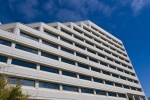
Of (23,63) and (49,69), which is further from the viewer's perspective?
(49,69)

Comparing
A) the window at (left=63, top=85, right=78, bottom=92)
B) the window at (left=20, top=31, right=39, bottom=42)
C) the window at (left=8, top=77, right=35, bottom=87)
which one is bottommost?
the window at (left=63, top=85, right=78, bottom=92)

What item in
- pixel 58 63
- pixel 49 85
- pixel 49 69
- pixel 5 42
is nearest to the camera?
pixel 5 42

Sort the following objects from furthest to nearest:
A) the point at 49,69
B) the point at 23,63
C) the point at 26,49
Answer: the point at 49,69, the point at 26,49, the point at 23,63

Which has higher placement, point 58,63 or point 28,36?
point 28,36

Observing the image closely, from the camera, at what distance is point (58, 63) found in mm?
25312

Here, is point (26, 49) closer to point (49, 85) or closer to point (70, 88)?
point (49, 85)

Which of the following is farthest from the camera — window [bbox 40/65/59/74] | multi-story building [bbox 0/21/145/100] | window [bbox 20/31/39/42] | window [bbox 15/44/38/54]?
window [bbox 20/31/39/42]

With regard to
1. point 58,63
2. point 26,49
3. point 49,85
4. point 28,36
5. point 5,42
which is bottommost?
point 49,85

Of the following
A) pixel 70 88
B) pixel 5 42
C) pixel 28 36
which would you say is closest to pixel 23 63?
pixel 5 42

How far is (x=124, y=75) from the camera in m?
45.5

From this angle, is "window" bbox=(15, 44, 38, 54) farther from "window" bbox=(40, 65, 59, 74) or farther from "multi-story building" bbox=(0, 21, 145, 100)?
"window" bbox=(40, 65, 59, 74)

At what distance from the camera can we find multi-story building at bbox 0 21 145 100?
2003cm

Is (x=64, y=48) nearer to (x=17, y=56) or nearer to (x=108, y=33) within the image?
(x=17, y=56)

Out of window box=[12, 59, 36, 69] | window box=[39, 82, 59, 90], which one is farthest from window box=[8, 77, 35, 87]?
window box=[12, 59, 36, 69]
